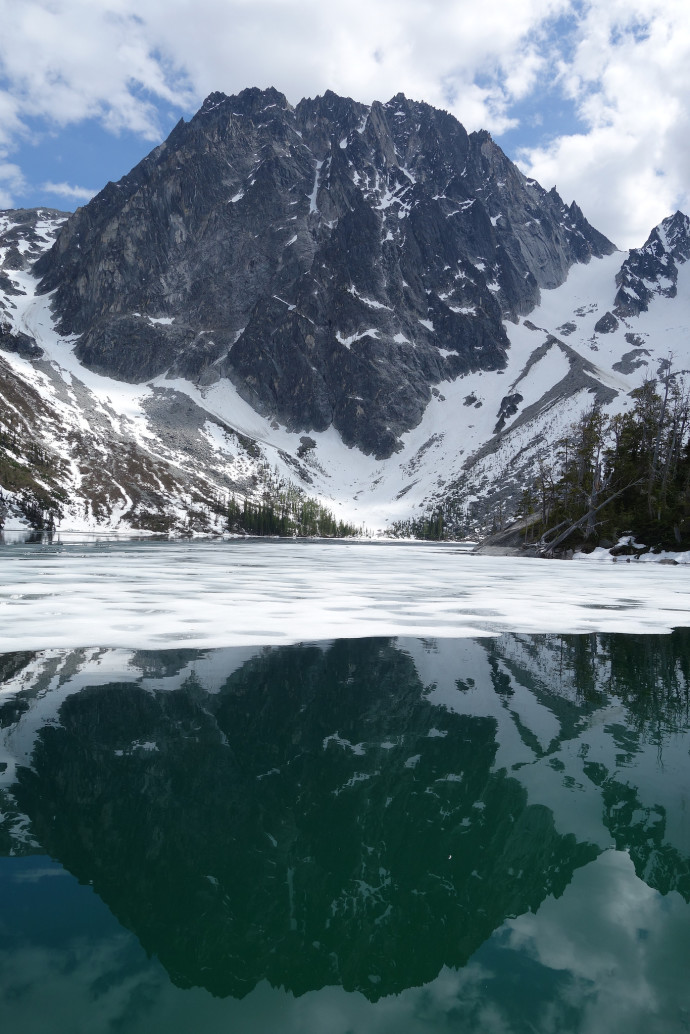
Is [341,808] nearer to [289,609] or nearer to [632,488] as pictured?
[289,609]

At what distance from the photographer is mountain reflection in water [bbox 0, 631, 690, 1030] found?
455 centimetres

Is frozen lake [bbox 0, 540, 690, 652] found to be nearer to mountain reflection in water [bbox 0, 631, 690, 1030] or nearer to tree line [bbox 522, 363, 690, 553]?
mountain reflection in water [bbox 0, 631, 690, 1030]

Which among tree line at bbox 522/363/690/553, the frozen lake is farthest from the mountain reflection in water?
tree line at bbox 522/363/690/553

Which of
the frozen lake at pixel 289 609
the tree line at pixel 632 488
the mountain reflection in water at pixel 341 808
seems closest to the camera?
the mountain reflection in water at pixel 341 808

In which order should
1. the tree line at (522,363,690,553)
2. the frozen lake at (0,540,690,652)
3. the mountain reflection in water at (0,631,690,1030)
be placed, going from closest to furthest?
the mountain reflection in water at (0,631,690,1030) → the frozen lake at (0,540,690,652) → the tree line at (522,363,690,553)

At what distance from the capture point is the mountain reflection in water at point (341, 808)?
179 inches

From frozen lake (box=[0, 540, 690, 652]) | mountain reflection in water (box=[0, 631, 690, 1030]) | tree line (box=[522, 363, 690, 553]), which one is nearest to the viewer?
mountain reflection in water (box=[0, 631, 690, 1030])

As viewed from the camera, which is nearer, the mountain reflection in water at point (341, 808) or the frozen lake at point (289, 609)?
the mountain reflection in water at point (341, 808)

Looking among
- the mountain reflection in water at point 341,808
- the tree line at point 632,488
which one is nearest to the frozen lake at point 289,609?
the mountain reflection in water at point 341,808

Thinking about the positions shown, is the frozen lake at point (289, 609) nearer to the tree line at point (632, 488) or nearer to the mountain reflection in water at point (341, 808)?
the mountain reflection in water at point (341, 808)

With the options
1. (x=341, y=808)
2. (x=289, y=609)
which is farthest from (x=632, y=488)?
(x=341, y=808)

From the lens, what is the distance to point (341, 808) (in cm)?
648

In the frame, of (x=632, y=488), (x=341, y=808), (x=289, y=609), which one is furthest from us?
(x=632, y=488)

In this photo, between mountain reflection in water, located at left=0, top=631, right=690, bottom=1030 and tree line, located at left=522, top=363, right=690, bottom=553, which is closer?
mountain reflection in water, located at left=0, top=631, right=690, bottom=1030
